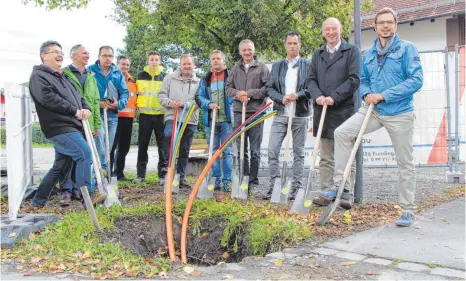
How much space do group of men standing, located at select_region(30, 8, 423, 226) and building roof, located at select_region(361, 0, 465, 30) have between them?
51.9ft

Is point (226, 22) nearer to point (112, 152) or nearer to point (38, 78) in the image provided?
point (112, 152)

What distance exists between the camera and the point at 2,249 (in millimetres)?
4312

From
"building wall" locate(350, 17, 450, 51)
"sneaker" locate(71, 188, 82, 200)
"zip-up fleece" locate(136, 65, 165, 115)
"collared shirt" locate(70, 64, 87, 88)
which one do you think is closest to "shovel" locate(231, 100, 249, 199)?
"zip-up fleece" locate(136, 65, 165, 115)

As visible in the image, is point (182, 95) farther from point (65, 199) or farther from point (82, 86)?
point (65, 199)

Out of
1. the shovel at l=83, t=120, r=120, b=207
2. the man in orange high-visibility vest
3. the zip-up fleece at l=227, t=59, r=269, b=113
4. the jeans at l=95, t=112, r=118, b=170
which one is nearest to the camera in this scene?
the shovel at l=83, t=120, r=120, b=207

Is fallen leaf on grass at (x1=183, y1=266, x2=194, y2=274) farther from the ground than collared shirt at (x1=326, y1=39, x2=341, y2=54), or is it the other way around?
collared shirt at (x1=326, y1=39, x2=341, y2=54)

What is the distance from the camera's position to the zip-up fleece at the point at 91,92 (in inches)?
251

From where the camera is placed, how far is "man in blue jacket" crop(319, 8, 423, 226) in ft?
16.3

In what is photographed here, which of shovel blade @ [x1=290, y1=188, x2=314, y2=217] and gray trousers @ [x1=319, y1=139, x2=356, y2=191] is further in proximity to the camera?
gray trousers @ [x1=319, y1=139, x2=356, y2=191]

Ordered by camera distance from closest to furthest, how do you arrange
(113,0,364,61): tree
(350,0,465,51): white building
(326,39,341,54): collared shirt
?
(326,39,341,54): collared shirt, (113,0,364,61): tree, (350,0,465,51): white building

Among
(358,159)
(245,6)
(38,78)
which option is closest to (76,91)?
(38,78)

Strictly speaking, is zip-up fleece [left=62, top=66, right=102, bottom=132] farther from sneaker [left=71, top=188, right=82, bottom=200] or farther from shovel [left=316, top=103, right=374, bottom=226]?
shovel [left=316, top=103, right=374, bottom=226]

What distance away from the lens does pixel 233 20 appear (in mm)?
14805

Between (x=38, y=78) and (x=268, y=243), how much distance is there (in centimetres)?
320
